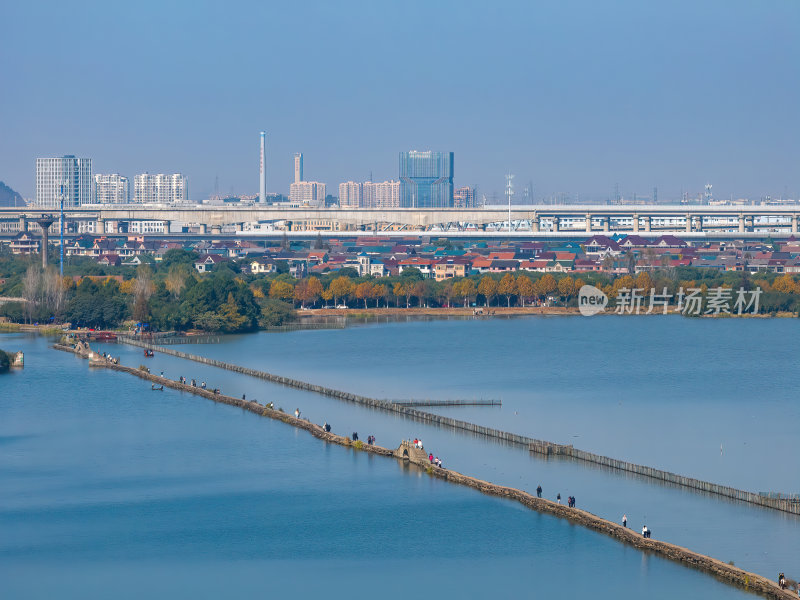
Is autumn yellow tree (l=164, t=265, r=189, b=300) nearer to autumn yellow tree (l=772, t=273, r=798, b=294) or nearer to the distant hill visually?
autumn yellow tree (l=772, t=273, r=798, b=294)

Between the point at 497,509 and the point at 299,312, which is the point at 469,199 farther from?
the point at 497,509

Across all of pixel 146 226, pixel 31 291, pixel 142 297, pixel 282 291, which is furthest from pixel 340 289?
pixel 146 226

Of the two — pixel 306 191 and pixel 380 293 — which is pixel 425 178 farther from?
pixel 380 293

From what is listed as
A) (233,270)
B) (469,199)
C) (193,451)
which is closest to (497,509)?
(193,451)

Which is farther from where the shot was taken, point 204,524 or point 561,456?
point 561,456

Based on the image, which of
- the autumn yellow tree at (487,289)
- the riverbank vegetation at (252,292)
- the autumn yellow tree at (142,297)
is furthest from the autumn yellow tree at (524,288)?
the autumn yellow tree at (142,297)

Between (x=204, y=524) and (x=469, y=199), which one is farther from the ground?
(x=469, y=199)

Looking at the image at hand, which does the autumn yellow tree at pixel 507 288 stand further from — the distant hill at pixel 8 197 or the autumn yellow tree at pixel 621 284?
the distant hill at pixel 8 197

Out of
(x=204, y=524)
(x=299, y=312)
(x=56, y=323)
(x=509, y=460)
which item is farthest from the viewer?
(x=299, y=312)

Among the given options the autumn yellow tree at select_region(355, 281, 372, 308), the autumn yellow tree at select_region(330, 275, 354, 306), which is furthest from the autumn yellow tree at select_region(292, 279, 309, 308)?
the autumn yellow tree at select_region(355, 281, 372, 308)
